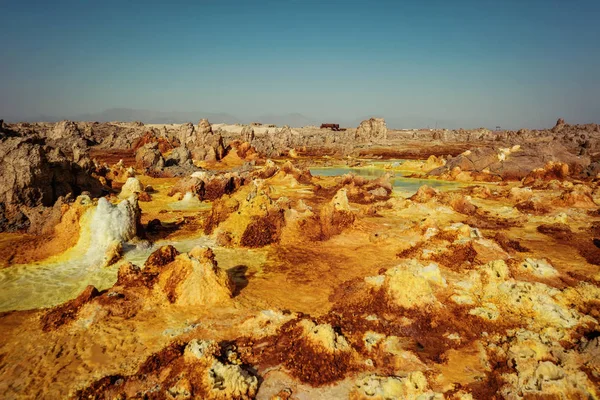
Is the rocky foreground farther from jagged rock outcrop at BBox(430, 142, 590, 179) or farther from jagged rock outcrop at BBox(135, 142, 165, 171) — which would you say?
jagged rock outcrop at BBox(430, 142, 590, 179)

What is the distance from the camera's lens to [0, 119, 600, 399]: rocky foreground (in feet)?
15.0

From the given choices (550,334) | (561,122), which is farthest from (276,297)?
(561,122)

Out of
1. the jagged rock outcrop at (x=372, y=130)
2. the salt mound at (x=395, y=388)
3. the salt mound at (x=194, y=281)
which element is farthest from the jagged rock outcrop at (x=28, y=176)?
the jagged rock outcrop at (x=372, y=130)

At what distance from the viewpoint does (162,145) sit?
37438 mm

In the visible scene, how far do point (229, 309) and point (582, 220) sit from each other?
1344 centimetres

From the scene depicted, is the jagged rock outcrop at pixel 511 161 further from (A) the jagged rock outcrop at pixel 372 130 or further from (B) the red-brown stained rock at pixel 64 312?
(A) the jagged rock outcrop at pixel 372 130

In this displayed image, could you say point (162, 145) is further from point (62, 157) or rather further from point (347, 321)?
point (347, 321)

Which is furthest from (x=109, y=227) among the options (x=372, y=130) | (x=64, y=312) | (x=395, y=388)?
(x=372, y=130)

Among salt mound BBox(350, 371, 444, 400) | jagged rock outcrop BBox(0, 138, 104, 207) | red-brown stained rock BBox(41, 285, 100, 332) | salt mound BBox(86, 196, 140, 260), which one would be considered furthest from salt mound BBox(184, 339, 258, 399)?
jagged rock outcrop BBox(0, 138, 104, 207)

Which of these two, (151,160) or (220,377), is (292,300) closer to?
(220,377)

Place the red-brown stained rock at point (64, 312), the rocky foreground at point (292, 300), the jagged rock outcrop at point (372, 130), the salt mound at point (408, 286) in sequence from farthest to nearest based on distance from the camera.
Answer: the jagged rock outcrop at point (372, 130) < the salt mound at point (408, 286) < the red-brown stained rock at point (64, 312) < the rocky foreground at point (292, 300)

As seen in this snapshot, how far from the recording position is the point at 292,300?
7137mm

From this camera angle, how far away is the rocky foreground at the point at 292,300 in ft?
15.0

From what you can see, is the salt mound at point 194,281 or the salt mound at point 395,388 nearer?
the salt mound at point 395,388
